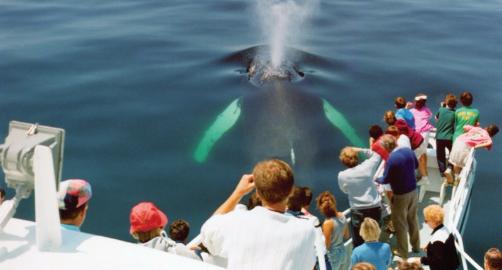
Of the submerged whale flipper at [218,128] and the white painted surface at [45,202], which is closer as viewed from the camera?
the white painted surface at [45,202]

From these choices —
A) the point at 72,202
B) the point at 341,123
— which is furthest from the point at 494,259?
the point at 341,123

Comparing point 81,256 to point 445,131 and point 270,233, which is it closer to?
point 270,233

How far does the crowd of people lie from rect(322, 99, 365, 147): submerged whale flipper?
371 centimetres

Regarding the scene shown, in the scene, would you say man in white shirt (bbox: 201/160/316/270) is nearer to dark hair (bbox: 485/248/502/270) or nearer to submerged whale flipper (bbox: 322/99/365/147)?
dark hair (bbox: 485/248/502/270)

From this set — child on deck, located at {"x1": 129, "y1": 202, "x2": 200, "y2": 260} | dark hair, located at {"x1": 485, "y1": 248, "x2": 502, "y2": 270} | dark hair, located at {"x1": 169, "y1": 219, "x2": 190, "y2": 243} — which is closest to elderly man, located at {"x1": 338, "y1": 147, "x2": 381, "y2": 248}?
dark hair, located at {"x1": 485, "y1": 248, "x2": 502, "y2": 270}

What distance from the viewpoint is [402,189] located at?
9336 millimetres

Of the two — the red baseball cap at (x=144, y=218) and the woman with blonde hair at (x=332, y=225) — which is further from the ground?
the red baseball cap at (x=144, y=218)

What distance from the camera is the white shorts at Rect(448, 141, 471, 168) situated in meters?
11.4

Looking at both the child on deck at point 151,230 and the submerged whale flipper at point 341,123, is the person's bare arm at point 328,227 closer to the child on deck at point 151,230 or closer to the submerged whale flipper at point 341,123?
the child on deck at point 151,230

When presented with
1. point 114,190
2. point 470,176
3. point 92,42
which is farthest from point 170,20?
point 470,176

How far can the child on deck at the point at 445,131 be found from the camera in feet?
39.9

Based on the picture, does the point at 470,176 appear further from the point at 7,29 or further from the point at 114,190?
the point at 7,29

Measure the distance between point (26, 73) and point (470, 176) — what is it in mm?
17610

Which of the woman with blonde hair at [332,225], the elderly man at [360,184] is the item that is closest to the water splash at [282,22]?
the elderly man at [360,184]
